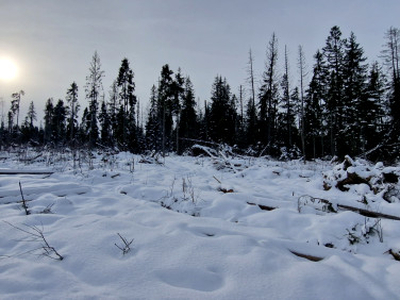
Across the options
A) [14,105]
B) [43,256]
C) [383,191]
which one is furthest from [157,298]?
[14,105]

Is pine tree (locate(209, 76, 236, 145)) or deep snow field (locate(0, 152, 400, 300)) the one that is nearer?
deep snow field (locate(0, 152, 400, 300))

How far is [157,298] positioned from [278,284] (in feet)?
2.54

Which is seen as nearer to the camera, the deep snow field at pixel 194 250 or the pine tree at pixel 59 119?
the deep snow field at pixel 194 250

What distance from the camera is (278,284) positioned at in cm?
144

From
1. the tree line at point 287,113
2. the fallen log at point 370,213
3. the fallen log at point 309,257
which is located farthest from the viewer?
the tree line at point 287,113

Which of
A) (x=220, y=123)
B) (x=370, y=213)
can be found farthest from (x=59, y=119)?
(x=370, y=213)

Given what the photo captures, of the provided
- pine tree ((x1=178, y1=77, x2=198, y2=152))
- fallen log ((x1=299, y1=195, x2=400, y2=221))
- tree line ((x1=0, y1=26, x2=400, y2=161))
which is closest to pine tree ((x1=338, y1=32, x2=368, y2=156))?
tree line ((x1=0, y1=26, x2=400, y2=161))

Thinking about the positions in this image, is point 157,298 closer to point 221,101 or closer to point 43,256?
point 43,256

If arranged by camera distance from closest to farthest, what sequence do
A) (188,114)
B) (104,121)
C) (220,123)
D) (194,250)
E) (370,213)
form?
1. (194,250)
2. (370,213)
3. (220,123)
4. (188,114)
5. (104,121)

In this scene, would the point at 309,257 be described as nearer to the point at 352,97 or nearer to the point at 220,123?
the point at 352,97

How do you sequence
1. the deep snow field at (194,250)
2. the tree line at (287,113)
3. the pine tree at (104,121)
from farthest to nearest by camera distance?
the pine tree at (104,121), the tree line at (287,113), the deep snow field at (194,250)

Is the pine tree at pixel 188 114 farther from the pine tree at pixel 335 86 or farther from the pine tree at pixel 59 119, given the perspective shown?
the pine tree at pixel 59 119

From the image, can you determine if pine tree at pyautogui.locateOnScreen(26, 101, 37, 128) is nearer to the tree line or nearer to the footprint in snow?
the tree line

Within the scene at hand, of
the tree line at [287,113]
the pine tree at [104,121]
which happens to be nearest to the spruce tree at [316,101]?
the tree line at [287,113]
